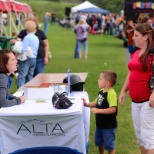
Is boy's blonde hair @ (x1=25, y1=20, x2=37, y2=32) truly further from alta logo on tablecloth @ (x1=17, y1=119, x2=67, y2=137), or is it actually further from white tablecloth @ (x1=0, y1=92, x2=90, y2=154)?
alta logo on tablecloth @ (x1=17, y1=119, x2=67, y2=137)

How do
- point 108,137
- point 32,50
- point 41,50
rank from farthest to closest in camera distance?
1. point 41,50
2. point 32,50
3. point 108,137

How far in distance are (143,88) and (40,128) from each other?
3.81 ft

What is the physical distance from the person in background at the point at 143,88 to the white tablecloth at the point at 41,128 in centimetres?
65

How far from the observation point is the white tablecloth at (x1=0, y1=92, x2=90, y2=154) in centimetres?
475

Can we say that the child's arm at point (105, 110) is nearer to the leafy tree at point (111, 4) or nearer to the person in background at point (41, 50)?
the person in background at point (41, 50)

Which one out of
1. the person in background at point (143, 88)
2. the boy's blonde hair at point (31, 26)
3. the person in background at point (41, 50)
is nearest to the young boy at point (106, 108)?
the person in background at point (143, 88)

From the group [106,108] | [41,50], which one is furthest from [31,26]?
[106,108]

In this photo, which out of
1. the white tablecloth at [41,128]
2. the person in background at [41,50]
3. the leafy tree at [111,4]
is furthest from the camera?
the leafy tree at [111,4]

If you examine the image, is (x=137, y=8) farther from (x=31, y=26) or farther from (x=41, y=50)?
(x=31, y=26)

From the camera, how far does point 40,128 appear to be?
191 inches

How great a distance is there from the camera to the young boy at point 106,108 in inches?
212

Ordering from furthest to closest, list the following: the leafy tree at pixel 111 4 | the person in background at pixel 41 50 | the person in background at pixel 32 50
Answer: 1. the leafy tree at pixel 111 4
2. the person in background at pixel 41 50
3. the person in background at pixel 32 50

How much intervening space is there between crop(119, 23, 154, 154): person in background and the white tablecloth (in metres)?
0.65

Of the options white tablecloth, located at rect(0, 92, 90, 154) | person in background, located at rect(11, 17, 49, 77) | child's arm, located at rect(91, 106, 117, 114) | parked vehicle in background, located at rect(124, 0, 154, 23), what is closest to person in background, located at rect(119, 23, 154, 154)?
child's arm, located at rect(91, 106, 117, 114)
